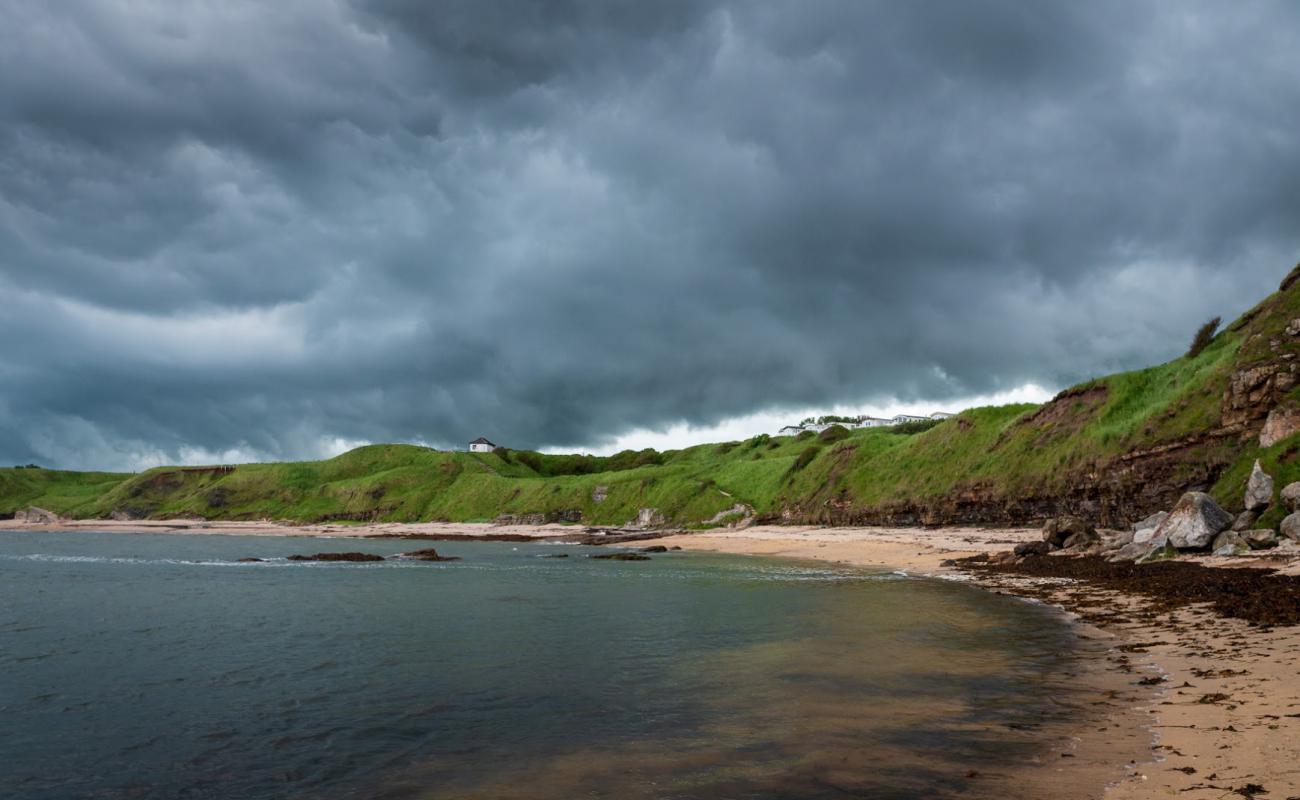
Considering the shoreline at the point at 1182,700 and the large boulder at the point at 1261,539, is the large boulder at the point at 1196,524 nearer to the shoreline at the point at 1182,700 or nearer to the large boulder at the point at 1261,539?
the large boulder at the point at 1261,539

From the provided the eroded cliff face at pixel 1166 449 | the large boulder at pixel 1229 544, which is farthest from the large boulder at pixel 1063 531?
the large boulder at pixel 1229 544

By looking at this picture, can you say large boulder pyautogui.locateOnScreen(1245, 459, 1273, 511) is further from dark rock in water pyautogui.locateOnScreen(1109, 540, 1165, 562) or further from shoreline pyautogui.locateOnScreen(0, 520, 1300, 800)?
shoreline pyautogui.locateOnScreen(0, 520, 1300, 800)

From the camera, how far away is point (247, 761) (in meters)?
8.91

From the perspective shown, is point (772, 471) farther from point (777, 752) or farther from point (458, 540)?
point (777, 752)

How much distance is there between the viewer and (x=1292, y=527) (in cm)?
2194

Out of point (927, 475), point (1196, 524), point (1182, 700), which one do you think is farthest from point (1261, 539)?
point (927, 475)

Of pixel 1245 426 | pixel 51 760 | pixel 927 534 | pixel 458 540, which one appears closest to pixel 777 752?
pixel 51 760

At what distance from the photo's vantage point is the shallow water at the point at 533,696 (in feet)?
26.5

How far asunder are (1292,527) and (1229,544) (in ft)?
5.95

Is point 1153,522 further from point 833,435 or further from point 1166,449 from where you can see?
point 833,435

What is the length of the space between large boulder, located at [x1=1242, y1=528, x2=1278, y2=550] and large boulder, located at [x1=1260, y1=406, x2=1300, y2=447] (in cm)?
788

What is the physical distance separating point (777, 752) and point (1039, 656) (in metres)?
8.10

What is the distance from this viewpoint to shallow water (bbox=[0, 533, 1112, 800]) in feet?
26.5

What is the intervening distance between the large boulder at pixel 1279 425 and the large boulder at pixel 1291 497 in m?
6.15
